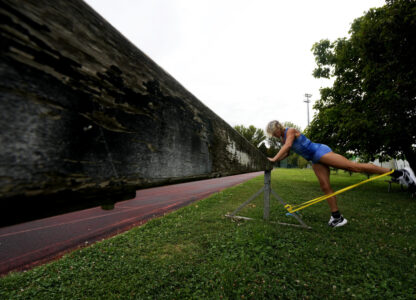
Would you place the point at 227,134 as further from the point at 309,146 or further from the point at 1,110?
the point at 309,146

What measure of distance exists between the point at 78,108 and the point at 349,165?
382 centimetres

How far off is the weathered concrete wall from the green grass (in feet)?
7.47

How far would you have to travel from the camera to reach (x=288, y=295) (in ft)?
6.66

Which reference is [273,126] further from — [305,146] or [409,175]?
[409,175]

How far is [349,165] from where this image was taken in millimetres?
3074

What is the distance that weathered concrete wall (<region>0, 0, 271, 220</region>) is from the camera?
27 cm

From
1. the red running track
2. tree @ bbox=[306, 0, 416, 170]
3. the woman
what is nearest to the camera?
the woman

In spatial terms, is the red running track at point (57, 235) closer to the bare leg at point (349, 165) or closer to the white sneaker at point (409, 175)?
the bare leg at point (349, 165)

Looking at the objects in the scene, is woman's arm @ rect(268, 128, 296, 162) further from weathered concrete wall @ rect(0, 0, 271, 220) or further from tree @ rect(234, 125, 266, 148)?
tree @ rect(234, 125, 266, 148)

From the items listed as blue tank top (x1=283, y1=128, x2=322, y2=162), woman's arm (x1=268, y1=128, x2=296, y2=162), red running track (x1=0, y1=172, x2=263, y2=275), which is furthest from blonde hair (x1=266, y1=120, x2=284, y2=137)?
red running track (x1=0, y1=172, x2=263, y2=275)

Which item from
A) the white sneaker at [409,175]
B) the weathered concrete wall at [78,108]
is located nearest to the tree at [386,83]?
the white sneaker at [409,175]

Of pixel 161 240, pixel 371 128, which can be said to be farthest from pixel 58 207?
pixel 371 128

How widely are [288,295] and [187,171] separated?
7.40 feet

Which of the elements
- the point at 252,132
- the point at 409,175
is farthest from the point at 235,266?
the point at 252,132
